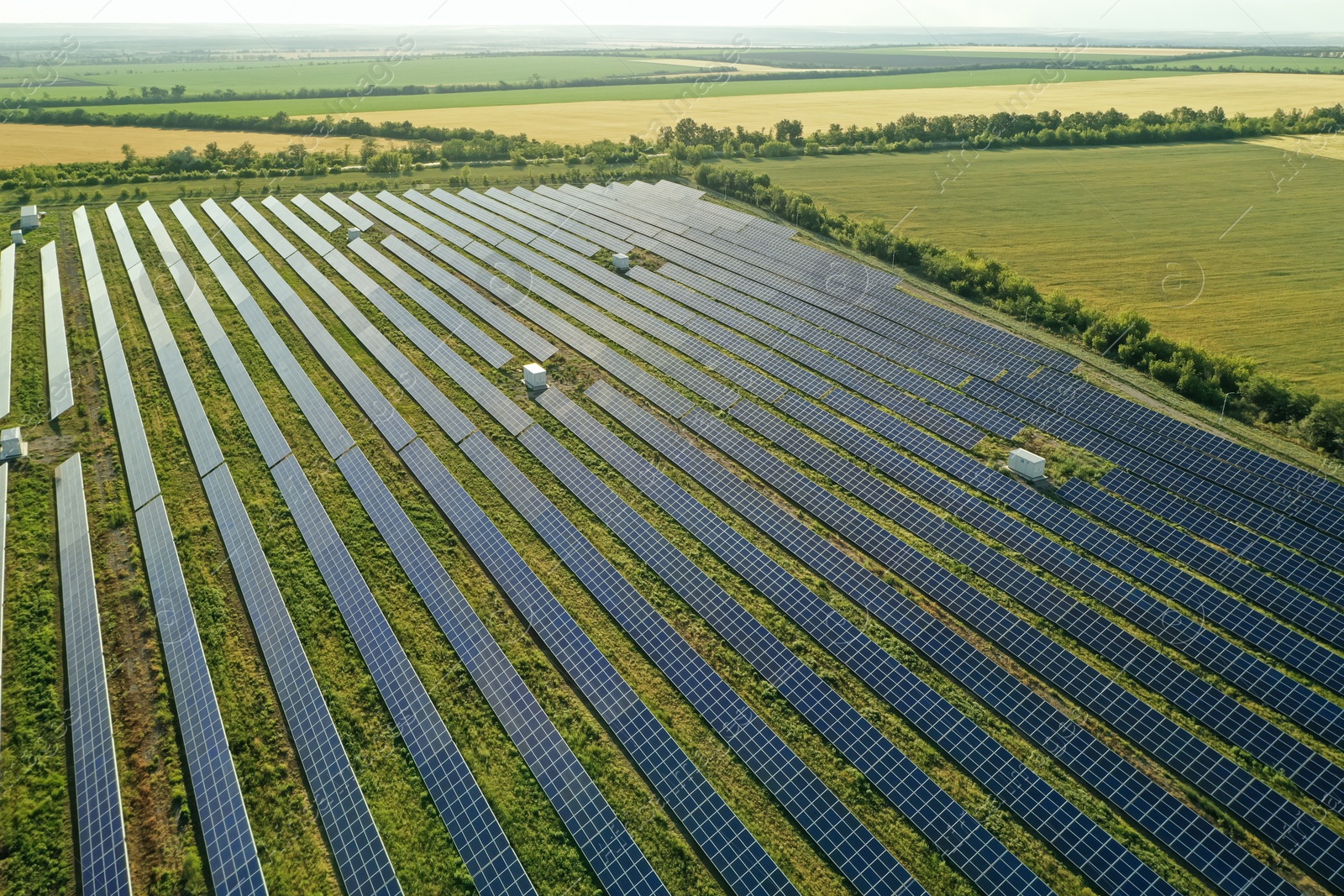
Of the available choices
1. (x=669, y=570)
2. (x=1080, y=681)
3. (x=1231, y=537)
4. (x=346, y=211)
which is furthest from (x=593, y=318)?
(x=346, y=211)

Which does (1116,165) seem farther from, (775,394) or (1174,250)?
(775,394)

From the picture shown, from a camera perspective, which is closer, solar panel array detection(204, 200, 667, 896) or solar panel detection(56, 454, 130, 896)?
solar panel detection(56, 454, 130, 896)

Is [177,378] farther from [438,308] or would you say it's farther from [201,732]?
[201,732]

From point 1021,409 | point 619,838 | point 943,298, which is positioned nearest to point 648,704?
point 619,838

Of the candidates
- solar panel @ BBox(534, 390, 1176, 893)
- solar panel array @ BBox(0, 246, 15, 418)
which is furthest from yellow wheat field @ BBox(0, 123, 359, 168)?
solar panel @ BBox(534, 390, 1176, 893)

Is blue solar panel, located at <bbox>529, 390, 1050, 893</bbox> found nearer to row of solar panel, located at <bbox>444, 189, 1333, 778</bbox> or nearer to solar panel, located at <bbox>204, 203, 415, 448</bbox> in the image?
row of solar panel, located at <bbox>444, 189, 1333, 778</bbox>

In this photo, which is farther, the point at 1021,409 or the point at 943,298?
the point at 943,298
